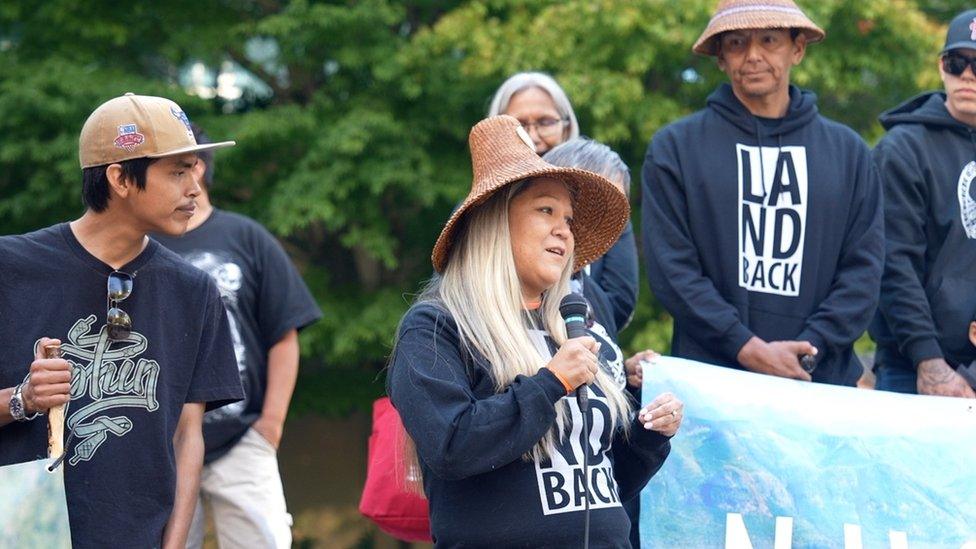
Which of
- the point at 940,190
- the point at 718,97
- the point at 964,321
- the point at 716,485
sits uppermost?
the point at 718,97

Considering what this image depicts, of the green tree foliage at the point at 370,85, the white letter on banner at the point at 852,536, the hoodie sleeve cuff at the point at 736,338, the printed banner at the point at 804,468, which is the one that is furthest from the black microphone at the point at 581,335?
the green tree foliage at the point at 370,85

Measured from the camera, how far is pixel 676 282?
17.7ft

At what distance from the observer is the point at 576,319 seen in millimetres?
3936

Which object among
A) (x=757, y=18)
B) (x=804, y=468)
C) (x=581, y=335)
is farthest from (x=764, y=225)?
(x=581, y=335)

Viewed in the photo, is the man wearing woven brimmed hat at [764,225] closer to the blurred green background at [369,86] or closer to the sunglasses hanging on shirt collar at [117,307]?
the sunglasses hanging on shirt collar at [117,307]

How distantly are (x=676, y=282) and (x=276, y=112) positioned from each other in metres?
6.50

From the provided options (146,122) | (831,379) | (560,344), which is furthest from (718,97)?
(146,122)

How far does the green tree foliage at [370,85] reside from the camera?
1081 centimetres

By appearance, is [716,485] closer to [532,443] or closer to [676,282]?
[676,282]

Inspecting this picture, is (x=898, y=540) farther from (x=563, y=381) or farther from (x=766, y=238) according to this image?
(x=563, y=381)

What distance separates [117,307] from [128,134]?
1.70 feet

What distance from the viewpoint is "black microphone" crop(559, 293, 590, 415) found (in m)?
3.82

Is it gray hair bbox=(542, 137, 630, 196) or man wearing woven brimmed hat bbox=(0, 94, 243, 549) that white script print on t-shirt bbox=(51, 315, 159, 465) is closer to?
man wearing woven brimmed hat bbox=(0, 94, 243, 549)

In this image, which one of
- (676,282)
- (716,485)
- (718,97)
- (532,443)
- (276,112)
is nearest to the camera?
(532,443)
